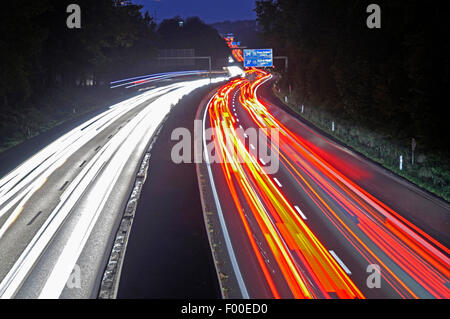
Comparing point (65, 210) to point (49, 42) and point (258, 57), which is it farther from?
point (258, 57)

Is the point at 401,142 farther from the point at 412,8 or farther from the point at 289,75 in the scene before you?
the point at 289,75

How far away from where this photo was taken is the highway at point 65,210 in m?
12.9

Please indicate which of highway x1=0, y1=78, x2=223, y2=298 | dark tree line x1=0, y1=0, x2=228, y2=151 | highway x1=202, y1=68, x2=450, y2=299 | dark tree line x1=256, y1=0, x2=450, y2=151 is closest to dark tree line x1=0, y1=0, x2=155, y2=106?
dark tree line x1=0, y1=0, x2=228, y2=151

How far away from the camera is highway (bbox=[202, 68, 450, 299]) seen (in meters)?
12.3

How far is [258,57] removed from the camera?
62.7 metres

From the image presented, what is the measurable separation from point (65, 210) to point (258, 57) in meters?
48.6

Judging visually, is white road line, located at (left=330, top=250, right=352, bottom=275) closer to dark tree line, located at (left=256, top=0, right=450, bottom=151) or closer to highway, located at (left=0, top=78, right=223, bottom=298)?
highway, located at (left=0, top=78, right=223, bottom=298)

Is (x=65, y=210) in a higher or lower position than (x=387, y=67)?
lower

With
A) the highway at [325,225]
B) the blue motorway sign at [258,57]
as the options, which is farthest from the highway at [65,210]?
the blue motorway sign at [258,57]

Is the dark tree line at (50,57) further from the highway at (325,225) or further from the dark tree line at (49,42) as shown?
the highway at (325,225)

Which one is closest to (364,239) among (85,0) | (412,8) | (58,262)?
(58,262)

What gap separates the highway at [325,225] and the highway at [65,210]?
4.55 m

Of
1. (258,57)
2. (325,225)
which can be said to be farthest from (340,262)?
(258,57)

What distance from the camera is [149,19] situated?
95.9 metres
